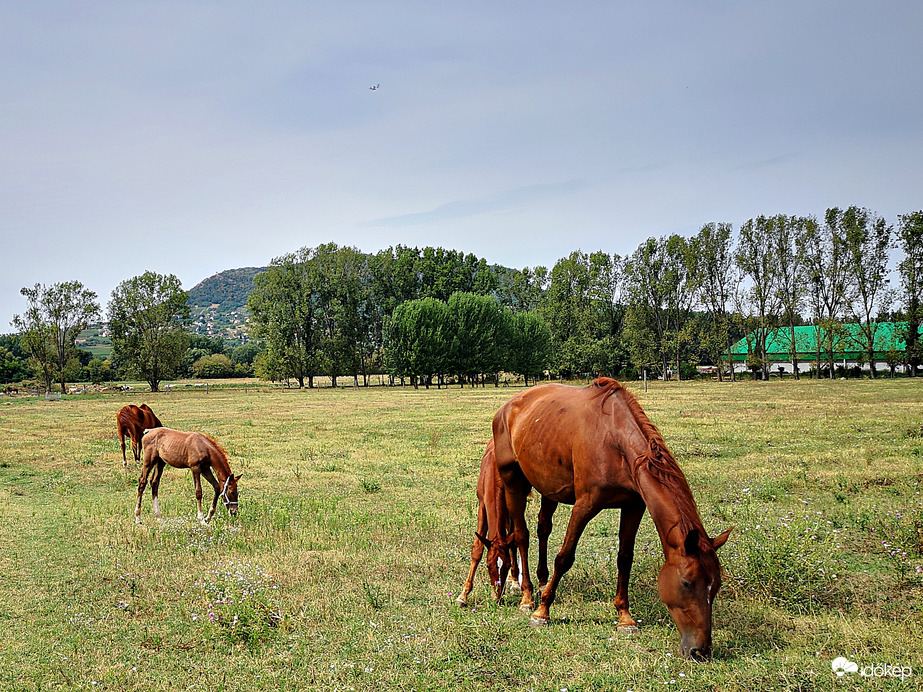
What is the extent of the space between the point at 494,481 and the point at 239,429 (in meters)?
22.1

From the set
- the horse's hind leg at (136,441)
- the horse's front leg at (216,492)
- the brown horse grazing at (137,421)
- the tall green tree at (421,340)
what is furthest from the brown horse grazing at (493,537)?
the tall green tree at (421,340)

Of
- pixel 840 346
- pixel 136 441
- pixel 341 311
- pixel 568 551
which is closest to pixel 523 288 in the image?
pixel 341 311

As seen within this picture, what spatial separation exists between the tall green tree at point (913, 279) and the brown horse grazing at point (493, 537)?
225 ft

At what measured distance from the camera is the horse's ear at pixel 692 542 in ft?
15.1

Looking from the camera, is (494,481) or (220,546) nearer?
(494,481)

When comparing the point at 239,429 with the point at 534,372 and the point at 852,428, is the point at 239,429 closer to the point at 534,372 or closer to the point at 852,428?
the point at 852,428

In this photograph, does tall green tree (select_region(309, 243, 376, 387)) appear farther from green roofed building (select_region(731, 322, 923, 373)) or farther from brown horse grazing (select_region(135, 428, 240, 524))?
brown horse grazing (select_region(135, 428, 240, 524))

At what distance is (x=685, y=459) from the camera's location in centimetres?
1553

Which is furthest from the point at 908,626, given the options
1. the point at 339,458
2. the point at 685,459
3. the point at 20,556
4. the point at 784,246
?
the point at 784,246

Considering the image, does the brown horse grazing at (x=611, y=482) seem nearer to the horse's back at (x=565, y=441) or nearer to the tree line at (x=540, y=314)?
the horse's back at (x=565, y=441)

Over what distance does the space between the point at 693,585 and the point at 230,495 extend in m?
8.59

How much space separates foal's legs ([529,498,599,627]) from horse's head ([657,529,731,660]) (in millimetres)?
815

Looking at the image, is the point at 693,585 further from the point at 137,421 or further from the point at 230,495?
the point at 137,421

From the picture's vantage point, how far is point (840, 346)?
6525 cm
